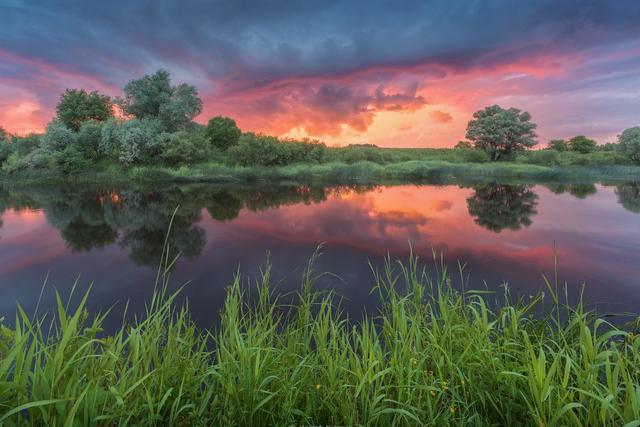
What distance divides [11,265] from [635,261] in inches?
531

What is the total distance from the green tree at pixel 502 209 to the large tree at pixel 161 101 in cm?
3038

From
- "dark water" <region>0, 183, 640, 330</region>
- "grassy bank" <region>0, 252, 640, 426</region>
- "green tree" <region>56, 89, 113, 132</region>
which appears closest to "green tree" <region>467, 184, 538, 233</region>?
"dark water" <region>0, 183, 640, 330</region>

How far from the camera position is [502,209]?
42.1 ft

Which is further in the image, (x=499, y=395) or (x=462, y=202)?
(x=462, y=202)

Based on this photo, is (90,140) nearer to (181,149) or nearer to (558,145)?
(181,149)

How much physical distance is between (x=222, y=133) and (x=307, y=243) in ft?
113

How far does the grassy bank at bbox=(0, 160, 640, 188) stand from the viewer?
2638cm

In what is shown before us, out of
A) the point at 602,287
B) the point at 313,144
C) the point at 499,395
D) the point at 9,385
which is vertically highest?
the point at 313,144

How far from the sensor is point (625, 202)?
1401 centimetres

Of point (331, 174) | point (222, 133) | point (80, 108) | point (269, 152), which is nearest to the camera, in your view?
point (331, 174)

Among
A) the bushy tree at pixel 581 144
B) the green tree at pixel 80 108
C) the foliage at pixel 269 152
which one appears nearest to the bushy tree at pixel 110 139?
the green tree at pixel 80 108

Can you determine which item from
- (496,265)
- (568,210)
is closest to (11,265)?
(496,265)

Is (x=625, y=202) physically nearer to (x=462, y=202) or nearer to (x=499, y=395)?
(x=462, y=202)

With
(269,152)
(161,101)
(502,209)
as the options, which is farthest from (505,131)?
(161,101)
